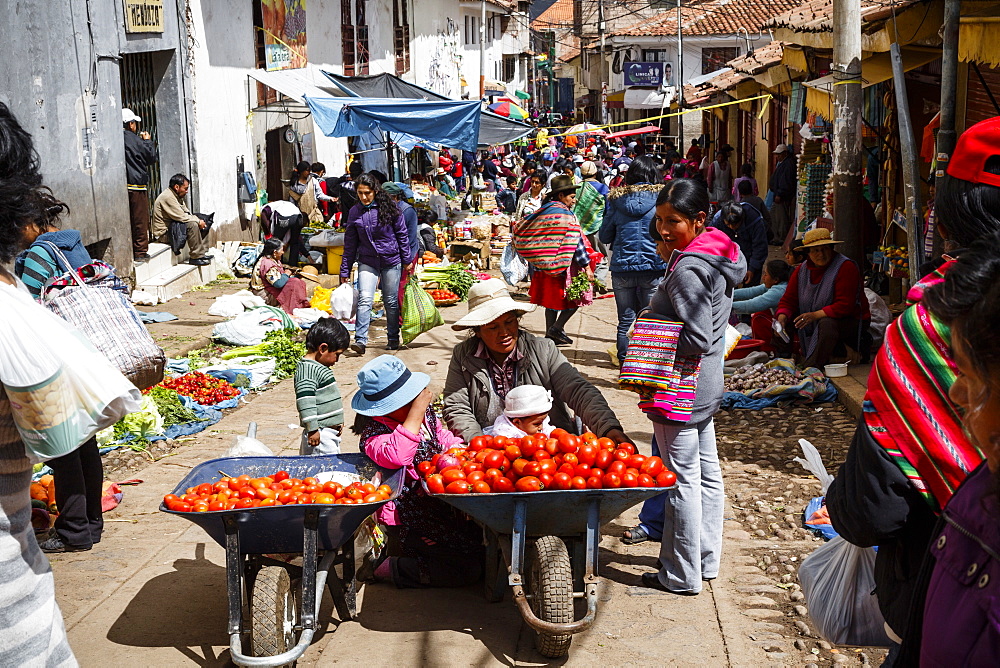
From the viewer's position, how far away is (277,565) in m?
4.26

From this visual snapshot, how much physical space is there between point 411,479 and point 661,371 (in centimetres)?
128

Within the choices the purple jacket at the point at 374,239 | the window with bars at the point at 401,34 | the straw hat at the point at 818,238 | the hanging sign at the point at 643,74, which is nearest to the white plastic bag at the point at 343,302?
the purple jacket at the point at 374,239

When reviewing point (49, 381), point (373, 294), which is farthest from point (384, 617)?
point (373, 294)

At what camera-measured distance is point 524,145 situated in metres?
43.5

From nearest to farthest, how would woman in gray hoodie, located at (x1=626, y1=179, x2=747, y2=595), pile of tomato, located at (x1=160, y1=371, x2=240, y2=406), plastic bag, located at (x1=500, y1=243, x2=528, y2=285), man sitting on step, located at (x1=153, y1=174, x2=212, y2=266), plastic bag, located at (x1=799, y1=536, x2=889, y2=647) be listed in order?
plastic bag, located at (x1=799, y1=536, x2=889, y2=647)
woman in gray hoodie, located at (x1=626, y1=179, x2=747, y2=595)
pile of tomato, located at (x1=160, y1=371, x2=240, y2=406)
plastic bag, located at (x1=500, y1=243, x2=528, y2=285)
man sitting on step, located at (x1=153, y1=174, x2=212, y2=266)

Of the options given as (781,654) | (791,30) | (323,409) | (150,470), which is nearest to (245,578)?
(323,409)

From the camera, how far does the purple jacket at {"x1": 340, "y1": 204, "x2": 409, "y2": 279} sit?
410 inches

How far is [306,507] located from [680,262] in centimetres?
200

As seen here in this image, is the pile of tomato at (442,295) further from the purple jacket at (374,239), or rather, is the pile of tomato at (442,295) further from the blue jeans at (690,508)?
the blue jeans at (690,508)

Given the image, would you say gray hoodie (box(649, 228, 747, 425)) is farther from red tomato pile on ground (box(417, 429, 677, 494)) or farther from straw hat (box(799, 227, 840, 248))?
straw hat (box(799, 227, 840, 248))

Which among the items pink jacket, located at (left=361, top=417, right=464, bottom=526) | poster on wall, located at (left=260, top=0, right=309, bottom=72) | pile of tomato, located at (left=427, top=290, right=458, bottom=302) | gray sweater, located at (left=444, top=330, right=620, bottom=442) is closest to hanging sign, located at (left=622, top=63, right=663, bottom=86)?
poster on wall, located at (left=260, top=0, right=309, bottom=72)

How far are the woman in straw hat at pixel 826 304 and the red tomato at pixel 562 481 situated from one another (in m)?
4.89

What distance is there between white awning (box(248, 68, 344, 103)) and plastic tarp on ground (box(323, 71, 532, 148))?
0.33 metres

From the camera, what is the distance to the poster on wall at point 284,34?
1908cm
